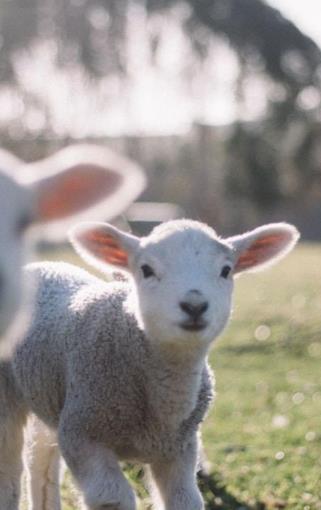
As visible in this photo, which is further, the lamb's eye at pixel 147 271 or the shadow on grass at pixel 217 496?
the shadow on grass at pixel 217 496

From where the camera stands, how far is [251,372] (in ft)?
37.0

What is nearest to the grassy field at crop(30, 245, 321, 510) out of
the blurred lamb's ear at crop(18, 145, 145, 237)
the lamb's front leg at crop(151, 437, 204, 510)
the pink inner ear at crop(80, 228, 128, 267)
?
the lamb's front leg at crop(151, 437, 204, 510)

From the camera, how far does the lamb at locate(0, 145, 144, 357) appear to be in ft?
11.5

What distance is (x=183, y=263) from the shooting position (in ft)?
15.9

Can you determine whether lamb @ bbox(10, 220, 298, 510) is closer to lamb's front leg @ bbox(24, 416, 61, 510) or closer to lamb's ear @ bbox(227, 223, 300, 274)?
lamb's ear @ bbox(227, 223, 300, 274)

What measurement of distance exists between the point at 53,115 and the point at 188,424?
1287 cm

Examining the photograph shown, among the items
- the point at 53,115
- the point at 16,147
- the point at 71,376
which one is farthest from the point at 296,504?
the point at 16,147

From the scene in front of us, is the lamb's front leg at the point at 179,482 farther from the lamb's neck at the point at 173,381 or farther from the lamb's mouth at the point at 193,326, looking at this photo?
the lamb's mouth at the point at 193,326

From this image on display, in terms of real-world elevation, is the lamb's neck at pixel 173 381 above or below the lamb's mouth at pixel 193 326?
below

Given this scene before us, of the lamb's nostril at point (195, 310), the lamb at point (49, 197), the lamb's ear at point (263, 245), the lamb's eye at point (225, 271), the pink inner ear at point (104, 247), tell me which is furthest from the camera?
the lamb's ear at point (263, 245)

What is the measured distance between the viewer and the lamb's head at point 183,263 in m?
4.61

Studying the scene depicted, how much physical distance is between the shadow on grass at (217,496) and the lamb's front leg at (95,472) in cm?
135

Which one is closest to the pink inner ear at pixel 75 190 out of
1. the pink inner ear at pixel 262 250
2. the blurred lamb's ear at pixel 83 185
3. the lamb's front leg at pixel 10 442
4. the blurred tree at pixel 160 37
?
the blurred lamb's ear at pixel 83 185

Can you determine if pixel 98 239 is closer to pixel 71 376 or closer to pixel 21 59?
pixel 71 376
